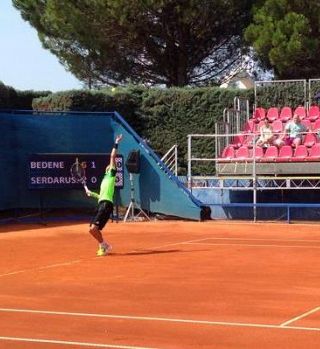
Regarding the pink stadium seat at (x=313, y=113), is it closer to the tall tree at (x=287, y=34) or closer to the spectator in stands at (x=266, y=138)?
the spectator in stands at (x=266, y=138)

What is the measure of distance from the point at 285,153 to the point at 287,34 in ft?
29.5

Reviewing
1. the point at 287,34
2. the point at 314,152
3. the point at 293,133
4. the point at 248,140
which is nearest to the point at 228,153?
the point at 248,140

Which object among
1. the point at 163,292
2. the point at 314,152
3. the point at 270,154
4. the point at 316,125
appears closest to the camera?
the point at 163,292

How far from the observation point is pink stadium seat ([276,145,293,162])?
23.1 meters

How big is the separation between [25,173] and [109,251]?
7.96 meters

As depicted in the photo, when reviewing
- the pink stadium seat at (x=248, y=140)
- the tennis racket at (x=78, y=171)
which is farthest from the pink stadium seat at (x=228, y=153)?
the tennis racket at (x=78, y=171)

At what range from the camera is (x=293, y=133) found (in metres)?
23.7

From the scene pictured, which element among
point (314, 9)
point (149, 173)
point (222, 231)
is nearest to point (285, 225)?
point (222, 231)

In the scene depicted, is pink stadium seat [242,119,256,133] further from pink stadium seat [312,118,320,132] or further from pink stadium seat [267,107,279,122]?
pink stadium seat [312,118,320,132]

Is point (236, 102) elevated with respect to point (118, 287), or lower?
elevated

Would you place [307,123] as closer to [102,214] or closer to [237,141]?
[237,141]

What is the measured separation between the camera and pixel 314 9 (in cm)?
3130

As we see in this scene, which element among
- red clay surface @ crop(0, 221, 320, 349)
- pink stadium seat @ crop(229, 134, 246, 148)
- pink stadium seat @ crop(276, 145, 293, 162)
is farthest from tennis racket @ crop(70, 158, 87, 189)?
pink stadium seat @ crop(276, 145, 293, 162)

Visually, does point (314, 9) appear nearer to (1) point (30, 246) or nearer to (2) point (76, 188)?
(2) point (76, 188)
